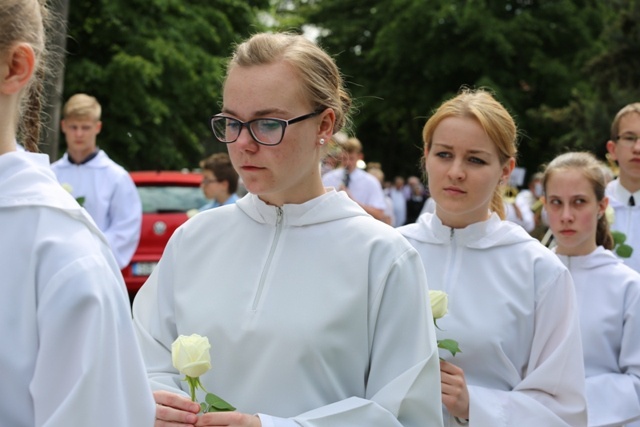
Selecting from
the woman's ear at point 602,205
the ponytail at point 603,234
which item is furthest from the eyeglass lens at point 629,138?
the woman's ear at point 602,205

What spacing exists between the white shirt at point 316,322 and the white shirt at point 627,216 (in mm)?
3943

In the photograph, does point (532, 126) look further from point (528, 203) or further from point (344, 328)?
point (344, 328)

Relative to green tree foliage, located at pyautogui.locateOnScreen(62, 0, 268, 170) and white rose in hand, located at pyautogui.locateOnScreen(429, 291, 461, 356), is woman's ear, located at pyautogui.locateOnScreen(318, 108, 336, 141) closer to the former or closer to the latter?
white rose in hand, located at pyautogui.locateOnScreen(429, 291, 461, 356)

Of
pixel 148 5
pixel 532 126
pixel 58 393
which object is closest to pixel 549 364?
pixel 58 393

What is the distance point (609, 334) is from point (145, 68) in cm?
1805

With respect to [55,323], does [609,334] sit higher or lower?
lower

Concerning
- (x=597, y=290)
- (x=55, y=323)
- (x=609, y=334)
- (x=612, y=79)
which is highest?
(x=55, y=323)

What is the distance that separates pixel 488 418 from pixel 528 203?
1535cm

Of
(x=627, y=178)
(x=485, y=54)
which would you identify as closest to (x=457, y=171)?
(x=627, y=178)

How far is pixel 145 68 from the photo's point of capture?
2183 centimetres

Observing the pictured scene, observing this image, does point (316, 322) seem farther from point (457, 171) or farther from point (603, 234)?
point (603, 234)

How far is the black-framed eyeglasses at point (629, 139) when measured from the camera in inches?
256

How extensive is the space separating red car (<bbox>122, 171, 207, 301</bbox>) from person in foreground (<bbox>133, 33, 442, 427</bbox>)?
9.28m

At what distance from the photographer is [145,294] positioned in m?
3.39
